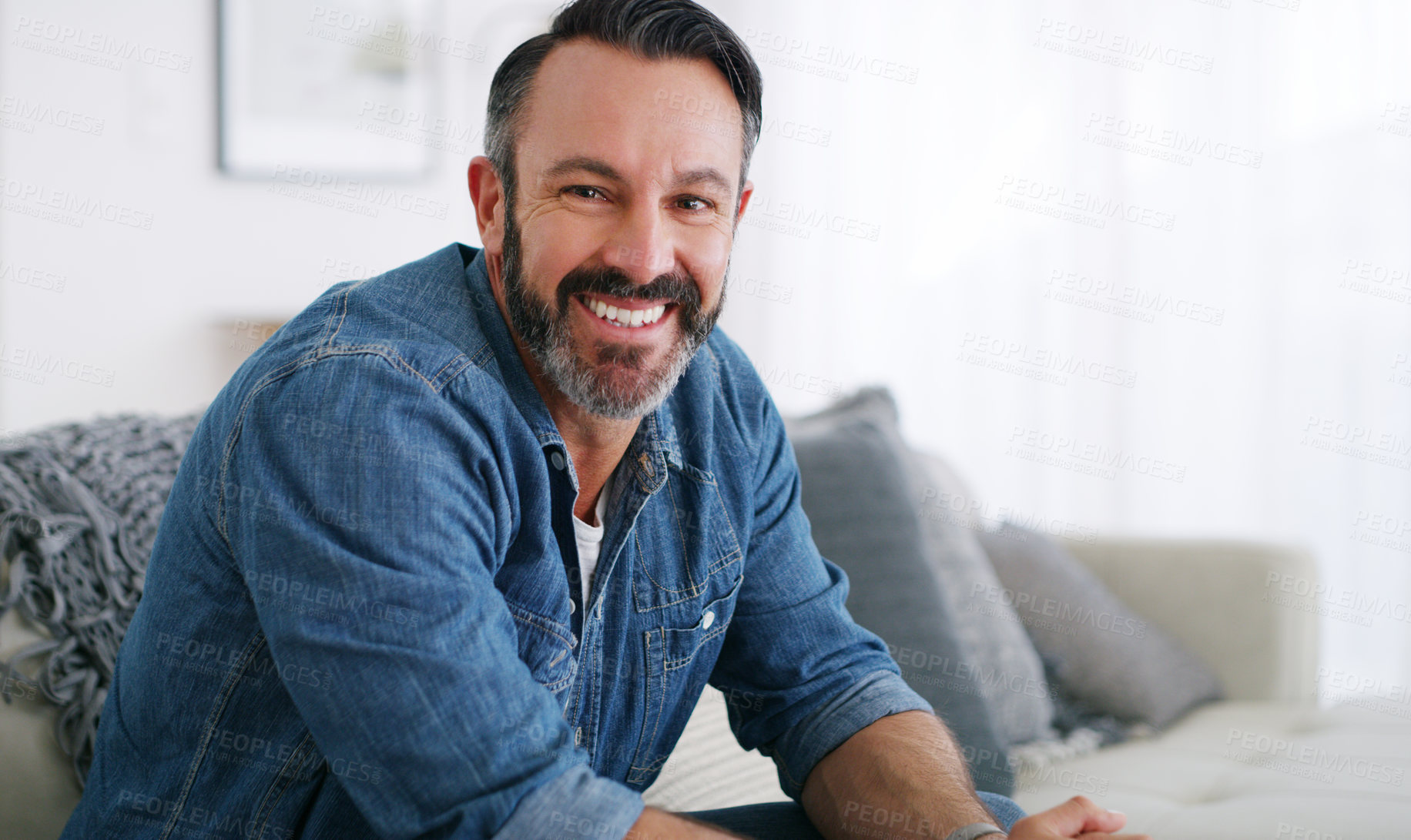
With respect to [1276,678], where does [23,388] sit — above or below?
above

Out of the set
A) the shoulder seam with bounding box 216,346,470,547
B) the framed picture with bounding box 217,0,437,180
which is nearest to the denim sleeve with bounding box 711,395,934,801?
the shoulder seam with bounding box 216,346,470,547

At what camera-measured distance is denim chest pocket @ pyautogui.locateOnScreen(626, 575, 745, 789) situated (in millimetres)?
1096

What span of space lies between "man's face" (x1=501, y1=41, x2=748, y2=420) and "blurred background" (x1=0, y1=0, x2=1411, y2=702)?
1.59m

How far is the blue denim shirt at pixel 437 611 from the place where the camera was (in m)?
0.77

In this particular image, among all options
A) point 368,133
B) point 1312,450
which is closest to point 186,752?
point 1312,450

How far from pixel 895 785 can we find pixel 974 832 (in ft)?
0.31

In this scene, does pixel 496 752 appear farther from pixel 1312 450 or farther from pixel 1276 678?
pixel 1312 450

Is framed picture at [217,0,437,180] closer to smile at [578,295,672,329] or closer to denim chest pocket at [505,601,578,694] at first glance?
smile at [578,295,672,329]

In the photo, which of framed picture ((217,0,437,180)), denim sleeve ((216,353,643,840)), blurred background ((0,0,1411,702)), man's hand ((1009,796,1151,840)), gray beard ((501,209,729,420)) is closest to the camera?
denim sleeve ((216,353,643,840))

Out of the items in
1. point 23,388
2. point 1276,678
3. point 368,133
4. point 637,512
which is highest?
point 368,133

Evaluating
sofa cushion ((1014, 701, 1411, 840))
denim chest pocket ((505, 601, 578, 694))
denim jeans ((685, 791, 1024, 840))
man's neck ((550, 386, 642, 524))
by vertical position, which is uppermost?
man's neck ((550, 386, 642, 524))

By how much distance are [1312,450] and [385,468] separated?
2388mm

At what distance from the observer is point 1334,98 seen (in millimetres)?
2467

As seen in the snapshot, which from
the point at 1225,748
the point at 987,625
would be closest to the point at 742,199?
the point at 987,625
